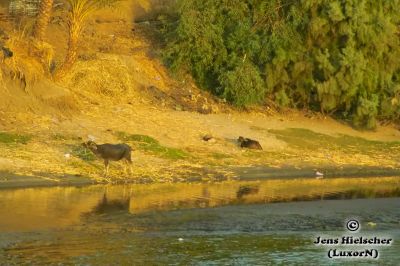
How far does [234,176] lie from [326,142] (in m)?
6.58

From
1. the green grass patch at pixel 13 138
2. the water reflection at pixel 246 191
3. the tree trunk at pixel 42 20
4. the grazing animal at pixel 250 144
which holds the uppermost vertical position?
the tree trunk at pixel 42 20

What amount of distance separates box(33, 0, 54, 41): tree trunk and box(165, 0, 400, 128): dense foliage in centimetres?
456

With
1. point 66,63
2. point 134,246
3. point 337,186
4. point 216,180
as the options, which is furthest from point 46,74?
point 134,246

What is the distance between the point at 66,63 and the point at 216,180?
745 cm

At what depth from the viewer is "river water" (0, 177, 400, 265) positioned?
13.5m

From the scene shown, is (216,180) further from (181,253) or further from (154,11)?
(154,11)

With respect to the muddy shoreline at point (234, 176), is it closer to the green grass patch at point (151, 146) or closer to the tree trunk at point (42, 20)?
the green grass patch at point (151, 146)

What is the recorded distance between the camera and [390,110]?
30.3m

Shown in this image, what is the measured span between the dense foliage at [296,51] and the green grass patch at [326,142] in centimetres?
119

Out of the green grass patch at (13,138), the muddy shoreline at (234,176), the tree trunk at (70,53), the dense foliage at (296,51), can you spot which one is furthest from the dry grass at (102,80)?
the muddy shoreline at (234,176)

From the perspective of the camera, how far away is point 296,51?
29969mm

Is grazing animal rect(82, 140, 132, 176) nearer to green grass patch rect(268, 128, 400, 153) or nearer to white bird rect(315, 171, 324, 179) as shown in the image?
white bird rect(315, 171, 324, 179)

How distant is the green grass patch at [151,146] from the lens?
910 inches

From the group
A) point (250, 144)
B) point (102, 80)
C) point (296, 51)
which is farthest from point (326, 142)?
point (102, 80)
